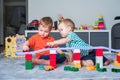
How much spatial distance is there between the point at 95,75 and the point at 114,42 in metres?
1.99

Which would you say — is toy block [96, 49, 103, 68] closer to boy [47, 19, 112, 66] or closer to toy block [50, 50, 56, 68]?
boy [47, 19, 112, 66]

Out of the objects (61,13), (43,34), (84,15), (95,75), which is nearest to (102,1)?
(84,15)

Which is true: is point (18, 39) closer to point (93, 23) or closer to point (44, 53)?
point (44, 53)

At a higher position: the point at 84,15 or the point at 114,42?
the point at 84,15

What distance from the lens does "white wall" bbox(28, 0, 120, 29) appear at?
3.62 meters

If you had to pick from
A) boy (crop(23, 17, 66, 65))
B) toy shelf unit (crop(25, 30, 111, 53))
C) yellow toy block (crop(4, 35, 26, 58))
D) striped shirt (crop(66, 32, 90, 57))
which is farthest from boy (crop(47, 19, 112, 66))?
toy shelf unit (crop(25, 30, 111, 53))

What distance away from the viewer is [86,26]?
3.47 metres

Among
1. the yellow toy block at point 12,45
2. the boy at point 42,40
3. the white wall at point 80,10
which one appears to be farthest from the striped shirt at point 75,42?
the white wall at point 80,10

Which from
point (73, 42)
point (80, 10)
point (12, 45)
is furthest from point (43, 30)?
point (80, 10)

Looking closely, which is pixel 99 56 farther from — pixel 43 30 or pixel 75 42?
pixel 43 30

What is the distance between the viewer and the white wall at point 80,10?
362 cm

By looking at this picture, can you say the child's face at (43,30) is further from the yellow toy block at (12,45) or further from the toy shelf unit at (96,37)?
the toy shelf unit at (96,37)

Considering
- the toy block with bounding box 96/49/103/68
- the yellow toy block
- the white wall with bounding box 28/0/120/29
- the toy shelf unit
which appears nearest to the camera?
the toy block with bounding box 96/49/103/68

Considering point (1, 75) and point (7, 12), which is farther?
point (7, 12)
